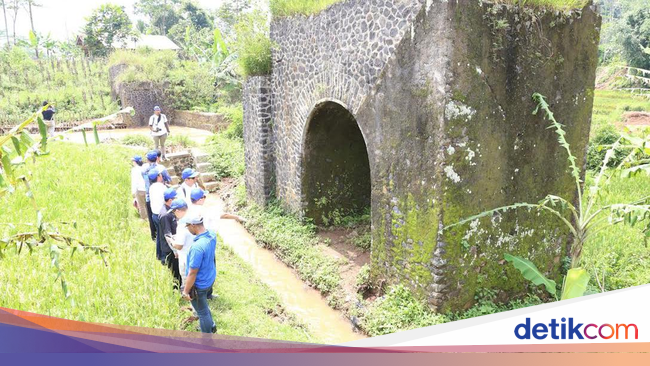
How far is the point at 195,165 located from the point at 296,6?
20.0ft

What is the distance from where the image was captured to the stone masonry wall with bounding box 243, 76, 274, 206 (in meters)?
9.12

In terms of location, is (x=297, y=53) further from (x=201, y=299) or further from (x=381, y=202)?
(x=201, y=299)

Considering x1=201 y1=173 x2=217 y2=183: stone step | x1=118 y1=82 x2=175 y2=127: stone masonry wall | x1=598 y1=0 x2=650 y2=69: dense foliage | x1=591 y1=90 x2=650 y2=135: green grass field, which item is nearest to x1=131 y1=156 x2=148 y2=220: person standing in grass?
x1=201 y1=173 x2=217 y2=183: stone step

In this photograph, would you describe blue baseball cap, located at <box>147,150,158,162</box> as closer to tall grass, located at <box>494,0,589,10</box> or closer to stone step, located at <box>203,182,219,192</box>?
tall grass, located at <box>494,0,589,10</box>

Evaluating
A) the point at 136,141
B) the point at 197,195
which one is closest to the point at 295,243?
the point at 197,195

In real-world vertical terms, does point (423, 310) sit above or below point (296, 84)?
below

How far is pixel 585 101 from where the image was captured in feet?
19.7

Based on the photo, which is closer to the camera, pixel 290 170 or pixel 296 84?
pixel 296 84

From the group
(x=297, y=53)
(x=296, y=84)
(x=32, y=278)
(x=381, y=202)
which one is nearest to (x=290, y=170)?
(x=296, y=84)

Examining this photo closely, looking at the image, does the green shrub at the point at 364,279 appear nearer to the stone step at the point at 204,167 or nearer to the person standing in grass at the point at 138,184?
the person standing in grass at the point at 138,184

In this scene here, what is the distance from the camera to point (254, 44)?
888cm

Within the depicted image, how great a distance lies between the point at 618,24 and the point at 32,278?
22.8 m

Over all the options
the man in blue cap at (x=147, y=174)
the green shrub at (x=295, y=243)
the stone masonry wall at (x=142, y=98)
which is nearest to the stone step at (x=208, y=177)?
the green shrub at (x=295, y=243)

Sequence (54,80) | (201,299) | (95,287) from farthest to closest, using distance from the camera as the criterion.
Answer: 1. (54,80)
2. (95,287)
3. (201,299)
